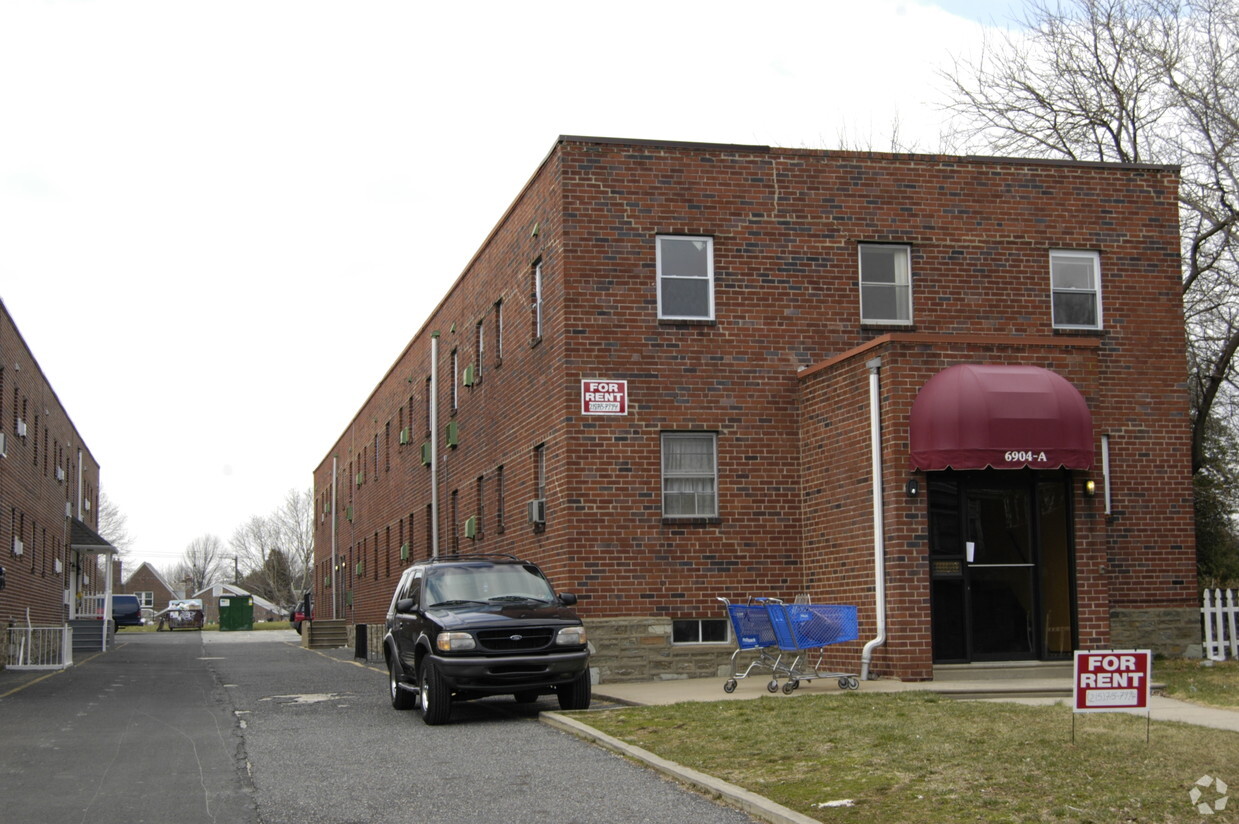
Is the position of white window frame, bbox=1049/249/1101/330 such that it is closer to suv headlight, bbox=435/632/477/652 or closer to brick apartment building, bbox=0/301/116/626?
suv headlight, bbox=435/632/477/652

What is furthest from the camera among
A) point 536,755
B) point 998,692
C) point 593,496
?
point 593,496

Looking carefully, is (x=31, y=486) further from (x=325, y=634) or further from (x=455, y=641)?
(x=455, y=641)

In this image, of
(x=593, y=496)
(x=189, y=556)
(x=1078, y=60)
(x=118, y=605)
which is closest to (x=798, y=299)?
(x=593, y=496)

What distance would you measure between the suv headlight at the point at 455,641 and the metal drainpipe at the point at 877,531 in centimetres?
554

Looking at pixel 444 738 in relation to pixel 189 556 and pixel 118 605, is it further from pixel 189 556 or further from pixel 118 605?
pixel 189 556

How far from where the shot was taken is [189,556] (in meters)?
144

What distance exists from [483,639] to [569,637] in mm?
998

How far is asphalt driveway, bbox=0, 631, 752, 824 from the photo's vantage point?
902 centimetres

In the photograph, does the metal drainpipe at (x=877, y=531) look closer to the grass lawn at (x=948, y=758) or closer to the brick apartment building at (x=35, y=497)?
the grass lawn at (x=948, y=758)

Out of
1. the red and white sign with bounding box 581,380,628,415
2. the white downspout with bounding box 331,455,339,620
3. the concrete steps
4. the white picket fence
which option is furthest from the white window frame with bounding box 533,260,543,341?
the white downspout with bounding box 331,455,339,620

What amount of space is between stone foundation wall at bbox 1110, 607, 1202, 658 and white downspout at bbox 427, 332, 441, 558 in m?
15.2

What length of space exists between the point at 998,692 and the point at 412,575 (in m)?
7.22

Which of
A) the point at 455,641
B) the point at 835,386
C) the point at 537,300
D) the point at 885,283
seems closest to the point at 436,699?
the point at 455,641

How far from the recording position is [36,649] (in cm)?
3072
